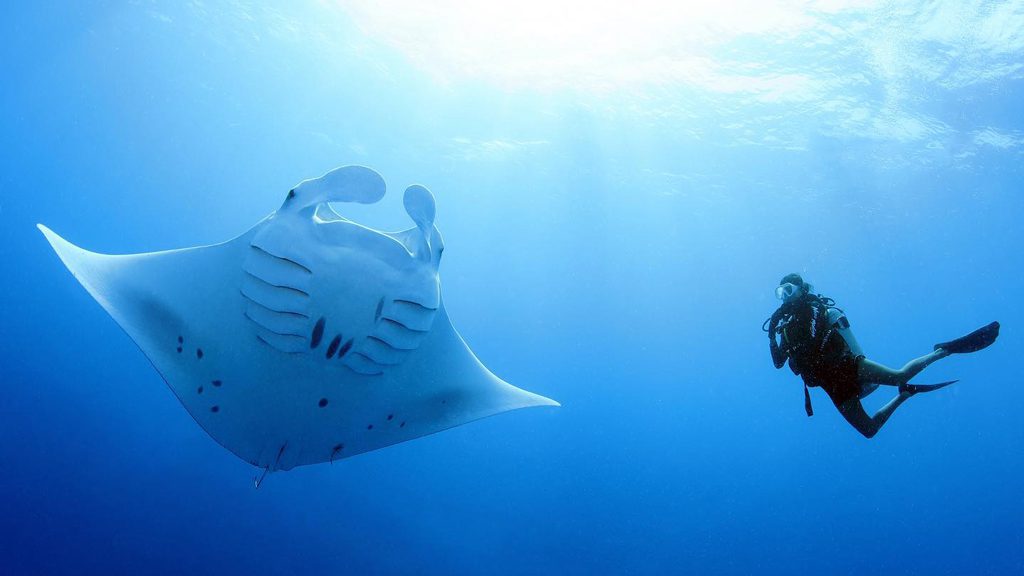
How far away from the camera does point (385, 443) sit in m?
3.54

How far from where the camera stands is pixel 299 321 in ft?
9.37

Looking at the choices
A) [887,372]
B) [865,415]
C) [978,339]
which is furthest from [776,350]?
[978,339]

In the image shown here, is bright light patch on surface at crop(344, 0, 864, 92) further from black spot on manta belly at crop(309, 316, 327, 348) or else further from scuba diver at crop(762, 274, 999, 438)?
black spot on manta belly at crop(309, 316, 327, 348)

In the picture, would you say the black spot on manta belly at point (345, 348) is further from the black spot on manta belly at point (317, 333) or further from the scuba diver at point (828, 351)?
the scuba diver at point (828, 351)

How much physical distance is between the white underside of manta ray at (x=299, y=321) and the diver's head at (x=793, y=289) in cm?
263

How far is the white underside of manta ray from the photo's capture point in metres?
2.70

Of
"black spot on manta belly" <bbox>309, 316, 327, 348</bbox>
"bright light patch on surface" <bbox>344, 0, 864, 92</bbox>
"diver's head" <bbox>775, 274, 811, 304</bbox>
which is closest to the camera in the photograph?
"black spot on manta belly" <bbox>309, 316, 327, 348</bbox>

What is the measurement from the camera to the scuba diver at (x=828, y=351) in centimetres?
474

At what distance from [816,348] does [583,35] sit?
9.83m

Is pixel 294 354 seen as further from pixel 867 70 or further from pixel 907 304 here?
pixel 907 304

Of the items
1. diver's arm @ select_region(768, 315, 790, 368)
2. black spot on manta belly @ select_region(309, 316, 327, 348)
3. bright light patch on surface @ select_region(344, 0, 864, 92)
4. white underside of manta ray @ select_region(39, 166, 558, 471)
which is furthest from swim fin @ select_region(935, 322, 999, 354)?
bright light patch on surface @ select_region(344, 0, 864, 92)

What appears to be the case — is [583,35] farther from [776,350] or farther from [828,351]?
[828,351]

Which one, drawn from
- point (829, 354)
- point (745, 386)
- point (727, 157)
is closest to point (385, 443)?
point (829, 354)

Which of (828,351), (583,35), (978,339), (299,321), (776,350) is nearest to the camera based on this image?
(299,321)
